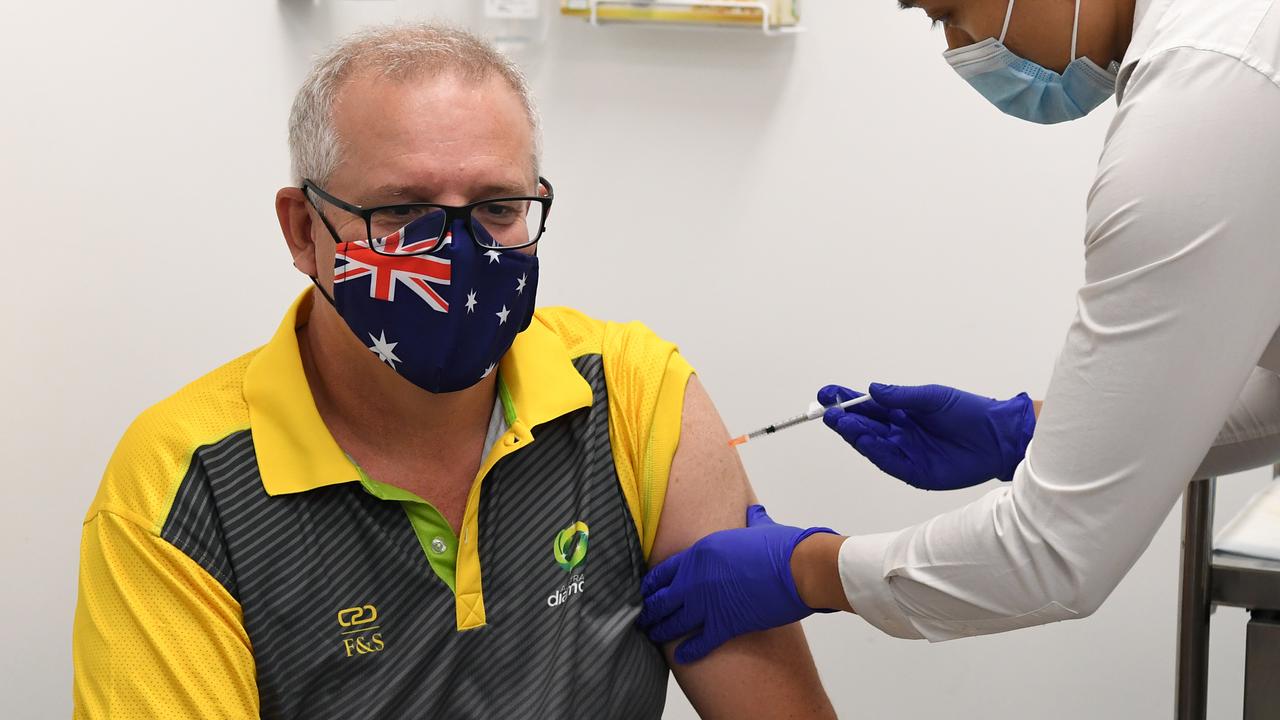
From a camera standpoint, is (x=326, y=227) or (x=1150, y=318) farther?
(x=326, y=227)

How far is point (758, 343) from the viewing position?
8.80 feet

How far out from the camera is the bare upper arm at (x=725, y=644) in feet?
4.75

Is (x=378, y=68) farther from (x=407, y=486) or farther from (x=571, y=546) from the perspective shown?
(x=571, y=546)

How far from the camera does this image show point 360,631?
1.31 m

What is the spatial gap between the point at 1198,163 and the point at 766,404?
1.74m

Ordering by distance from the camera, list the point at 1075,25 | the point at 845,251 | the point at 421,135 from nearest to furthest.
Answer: the point at 1075,25 < the point at 421,135 < the point at 845,251

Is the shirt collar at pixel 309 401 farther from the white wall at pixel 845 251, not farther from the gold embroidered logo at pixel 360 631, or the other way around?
the white wall at pixel 845 251

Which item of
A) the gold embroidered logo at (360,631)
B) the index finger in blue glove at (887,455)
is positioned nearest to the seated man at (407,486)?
the gold embroidered logo at (360,631)

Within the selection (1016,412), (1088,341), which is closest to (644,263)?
(1016,412)

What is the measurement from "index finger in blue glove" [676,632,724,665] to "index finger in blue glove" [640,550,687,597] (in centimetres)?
8

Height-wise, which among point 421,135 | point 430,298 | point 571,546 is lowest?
point 571,546

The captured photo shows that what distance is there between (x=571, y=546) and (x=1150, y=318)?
710mm

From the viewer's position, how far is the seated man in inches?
49.7

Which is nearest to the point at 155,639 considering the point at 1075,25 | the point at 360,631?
the point at 360,631
